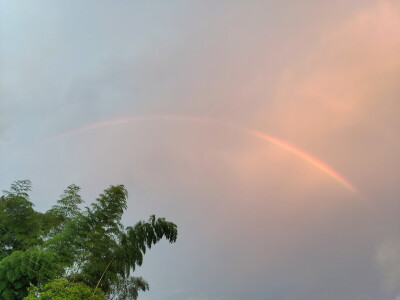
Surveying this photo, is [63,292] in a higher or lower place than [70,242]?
lower

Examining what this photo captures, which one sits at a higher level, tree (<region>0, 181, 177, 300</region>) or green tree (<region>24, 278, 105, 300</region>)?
tree (<region>0, 181, 177, 300</region>)

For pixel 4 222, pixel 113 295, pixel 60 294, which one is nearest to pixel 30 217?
pixel 4 222

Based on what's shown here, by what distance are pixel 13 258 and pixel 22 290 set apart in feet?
8.38

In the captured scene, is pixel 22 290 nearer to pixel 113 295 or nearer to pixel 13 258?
pixel 13 258

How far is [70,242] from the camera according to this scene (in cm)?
1764

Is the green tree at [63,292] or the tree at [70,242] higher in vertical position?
the tree at [70,242]

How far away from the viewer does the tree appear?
16.3 m

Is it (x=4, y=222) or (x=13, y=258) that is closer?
(x=13, y=258)

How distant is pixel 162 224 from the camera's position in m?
20.5

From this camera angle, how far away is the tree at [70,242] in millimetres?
16344

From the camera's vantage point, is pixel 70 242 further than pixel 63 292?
Yes

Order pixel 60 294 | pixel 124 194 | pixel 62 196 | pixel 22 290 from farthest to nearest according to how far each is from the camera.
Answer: pixel 62 196 → pixel 124 194 → pixel 22 290 → pixel 60 294

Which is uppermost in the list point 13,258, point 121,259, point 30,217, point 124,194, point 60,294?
point 124,194

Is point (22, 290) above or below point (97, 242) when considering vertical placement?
below
